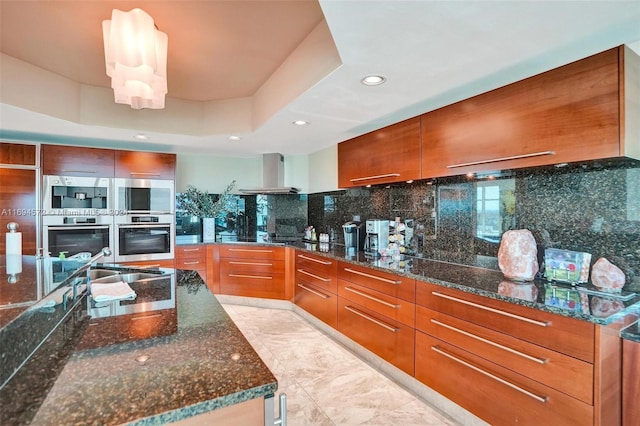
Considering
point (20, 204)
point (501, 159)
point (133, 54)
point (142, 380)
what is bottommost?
point (142, 380)

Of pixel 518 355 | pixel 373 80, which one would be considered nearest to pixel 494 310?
pixel 518 355

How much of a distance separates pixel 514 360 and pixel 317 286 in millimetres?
1924

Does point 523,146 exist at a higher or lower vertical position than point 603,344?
higher

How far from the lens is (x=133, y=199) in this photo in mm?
3564

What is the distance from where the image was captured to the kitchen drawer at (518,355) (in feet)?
4.27

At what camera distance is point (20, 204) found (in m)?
3.04

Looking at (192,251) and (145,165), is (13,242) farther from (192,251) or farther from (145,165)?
(192,251)

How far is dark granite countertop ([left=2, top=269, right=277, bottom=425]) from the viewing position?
2.11 ft

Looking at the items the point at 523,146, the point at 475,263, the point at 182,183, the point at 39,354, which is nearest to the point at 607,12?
the point at 523,146

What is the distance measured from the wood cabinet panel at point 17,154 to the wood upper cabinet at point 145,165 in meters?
0.71

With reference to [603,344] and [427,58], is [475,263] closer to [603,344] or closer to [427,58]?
[603,344]

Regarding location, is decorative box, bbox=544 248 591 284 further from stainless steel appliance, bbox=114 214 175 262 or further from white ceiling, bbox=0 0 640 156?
stainless steel appliance, bbox=114 214 175 262

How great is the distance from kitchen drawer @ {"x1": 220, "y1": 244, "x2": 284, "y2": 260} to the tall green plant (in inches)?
22.6

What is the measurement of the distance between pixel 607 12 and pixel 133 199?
4.05 metres
